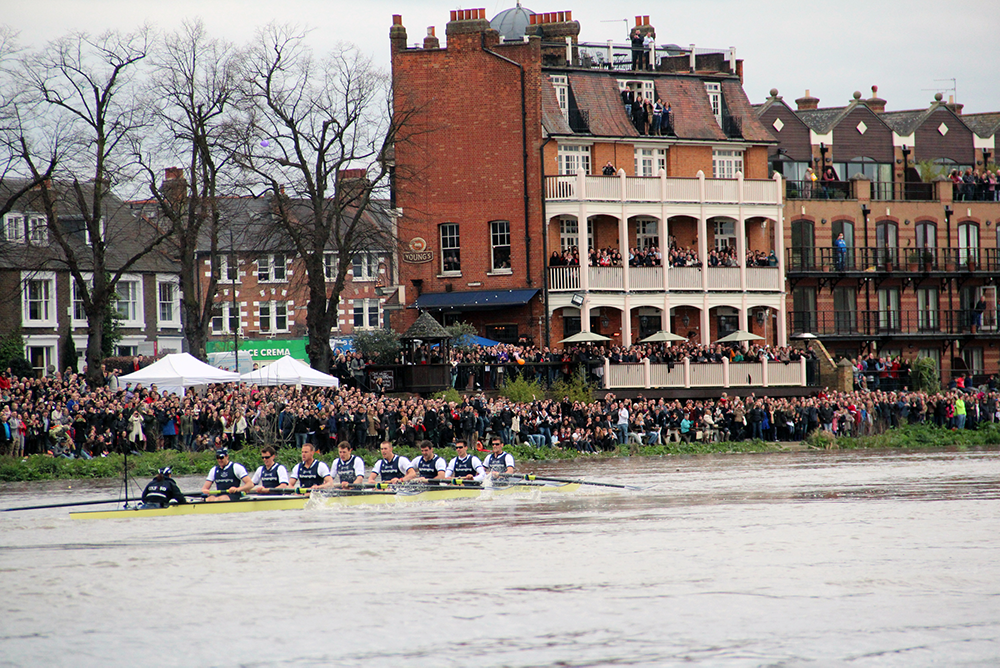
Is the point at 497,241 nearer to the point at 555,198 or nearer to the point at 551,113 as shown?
the point at 555,198

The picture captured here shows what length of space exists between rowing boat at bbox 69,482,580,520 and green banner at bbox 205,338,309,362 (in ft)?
122

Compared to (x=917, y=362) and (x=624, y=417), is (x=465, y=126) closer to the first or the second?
(x=624, y=417)

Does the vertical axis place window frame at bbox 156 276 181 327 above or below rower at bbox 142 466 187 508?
above

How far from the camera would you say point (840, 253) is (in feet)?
179

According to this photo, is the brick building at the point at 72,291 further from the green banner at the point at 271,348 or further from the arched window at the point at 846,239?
the arched window at the point at 846,239

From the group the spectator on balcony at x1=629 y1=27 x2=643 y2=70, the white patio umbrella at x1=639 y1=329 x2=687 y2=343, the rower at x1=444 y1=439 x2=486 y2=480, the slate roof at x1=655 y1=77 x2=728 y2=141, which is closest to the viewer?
the rower at x1=444 y1=439 x2=486 y2=480

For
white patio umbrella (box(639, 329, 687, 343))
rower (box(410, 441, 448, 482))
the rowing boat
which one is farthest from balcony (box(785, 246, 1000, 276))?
rower (box(410, 441, 448, 482))

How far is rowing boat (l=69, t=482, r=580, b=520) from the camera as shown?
22594 millimetres

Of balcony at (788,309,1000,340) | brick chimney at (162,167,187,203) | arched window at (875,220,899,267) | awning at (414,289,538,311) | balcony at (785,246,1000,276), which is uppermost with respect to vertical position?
brick chimney at (162,167,187,203)

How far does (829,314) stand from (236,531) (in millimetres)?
38959

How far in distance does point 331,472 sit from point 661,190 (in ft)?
90.6

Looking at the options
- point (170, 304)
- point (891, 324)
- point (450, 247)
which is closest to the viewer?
point (450, 247)

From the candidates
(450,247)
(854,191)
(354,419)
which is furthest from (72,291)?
(854,191)

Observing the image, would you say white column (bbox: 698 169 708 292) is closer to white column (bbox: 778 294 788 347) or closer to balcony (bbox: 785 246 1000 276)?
white column (bbox: 778 294 788 347)
